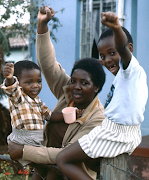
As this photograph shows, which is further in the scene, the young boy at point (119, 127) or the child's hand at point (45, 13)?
the child's hand at point (45, 13)

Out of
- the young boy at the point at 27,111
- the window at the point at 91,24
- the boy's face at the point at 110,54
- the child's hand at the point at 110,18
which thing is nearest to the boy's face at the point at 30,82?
the young boy at the point at 27,111

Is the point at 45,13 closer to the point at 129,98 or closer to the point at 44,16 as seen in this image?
the point at 44,16

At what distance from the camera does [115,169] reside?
1855 millimetres

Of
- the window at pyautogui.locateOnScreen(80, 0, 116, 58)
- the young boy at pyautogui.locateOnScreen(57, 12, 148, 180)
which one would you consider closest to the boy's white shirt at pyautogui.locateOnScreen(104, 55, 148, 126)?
the young boy at pyautogui.locateOnScreen(57, 12, 148, 180)

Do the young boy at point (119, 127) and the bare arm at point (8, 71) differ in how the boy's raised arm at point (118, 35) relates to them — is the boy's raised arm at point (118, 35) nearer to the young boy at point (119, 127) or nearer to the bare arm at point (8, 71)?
the young boy at point (119, 127)

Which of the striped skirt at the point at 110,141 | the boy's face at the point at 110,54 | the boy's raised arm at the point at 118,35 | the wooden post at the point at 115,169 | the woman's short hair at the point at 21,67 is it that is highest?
the boy's raised arm at the point at 118,35

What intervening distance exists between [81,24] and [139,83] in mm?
5705

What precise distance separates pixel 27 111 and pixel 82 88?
0.49 meters

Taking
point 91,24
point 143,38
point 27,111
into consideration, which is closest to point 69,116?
point 27,111

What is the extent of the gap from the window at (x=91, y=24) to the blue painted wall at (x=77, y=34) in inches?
5.6

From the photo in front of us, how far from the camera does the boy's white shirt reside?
1.81 m

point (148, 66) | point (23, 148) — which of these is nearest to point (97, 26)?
point (148, 66)

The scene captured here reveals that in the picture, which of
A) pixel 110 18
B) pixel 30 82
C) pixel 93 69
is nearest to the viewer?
pixel 110 18

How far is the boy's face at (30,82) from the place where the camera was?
2.54 metres
